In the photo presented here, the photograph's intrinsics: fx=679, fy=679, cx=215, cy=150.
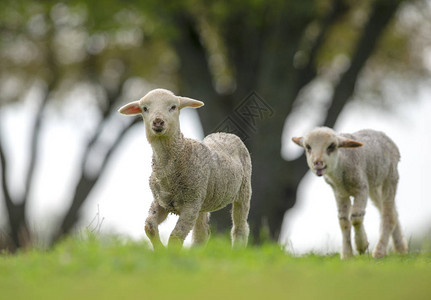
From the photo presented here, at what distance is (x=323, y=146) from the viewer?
22.1 feet

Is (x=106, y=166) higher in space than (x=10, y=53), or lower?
lower

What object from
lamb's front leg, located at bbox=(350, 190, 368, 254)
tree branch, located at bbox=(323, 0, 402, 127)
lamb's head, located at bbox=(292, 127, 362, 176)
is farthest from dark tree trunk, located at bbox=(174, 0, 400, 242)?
lamb's head, located at bbox=(292, 127, 362, 176)

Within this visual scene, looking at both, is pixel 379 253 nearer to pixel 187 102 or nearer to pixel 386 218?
pixel 386 218

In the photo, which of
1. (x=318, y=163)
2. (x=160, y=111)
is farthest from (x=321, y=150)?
(x=160, y=111)

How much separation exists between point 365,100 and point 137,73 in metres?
6.57

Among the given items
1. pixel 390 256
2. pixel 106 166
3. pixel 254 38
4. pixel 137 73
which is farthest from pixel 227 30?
pixel 390 256

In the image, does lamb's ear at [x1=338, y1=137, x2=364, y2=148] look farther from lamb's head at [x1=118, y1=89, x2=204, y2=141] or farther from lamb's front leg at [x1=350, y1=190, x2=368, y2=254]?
lamb's head at [x1=118, y1=89, x2=204, y2=141]

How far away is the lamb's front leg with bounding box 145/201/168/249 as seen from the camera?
5697 mm

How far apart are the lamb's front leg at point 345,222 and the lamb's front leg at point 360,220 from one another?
105 millimetres

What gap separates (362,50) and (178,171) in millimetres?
10120

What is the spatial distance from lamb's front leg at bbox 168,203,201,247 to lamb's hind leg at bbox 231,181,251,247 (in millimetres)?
828

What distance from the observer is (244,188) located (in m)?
6.49

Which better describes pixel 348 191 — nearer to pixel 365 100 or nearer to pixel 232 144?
pixel 232 144

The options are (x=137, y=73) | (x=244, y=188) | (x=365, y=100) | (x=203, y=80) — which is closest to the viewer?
(x=244, y=188)
